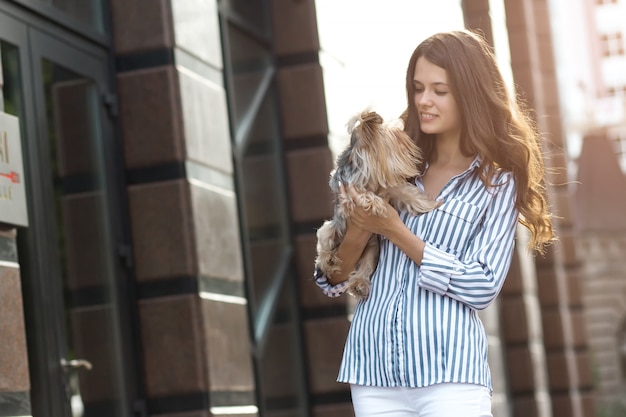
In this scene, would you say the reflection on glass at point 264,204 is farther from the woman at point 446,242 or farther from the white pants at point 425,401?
the white pants at point 425,401

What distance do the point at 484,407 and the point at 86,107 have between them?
9.96ft

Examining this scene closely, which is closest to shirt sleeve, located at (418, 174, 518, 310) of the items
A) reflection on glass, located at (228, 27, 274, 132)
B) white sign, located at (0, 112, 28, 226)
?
white sign, located at (0, 112, 28, 226)

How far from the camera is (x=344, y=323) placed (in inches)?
312

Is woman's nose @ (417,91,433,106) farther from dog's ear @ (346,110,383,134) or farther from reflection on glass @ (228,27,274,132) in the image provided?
reflection on glass @ (228,27,274,132)

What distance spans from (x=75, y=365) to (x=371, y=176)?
2.40 meters

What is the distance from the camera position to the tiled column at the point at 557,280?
14.2 m

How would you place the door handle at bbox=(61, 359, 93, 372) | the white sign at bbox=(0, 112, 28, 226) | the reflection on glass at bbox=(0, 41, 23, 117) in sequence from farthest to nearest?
the door handle at bbox=(61, 359, 93, 372), the reflection on glass at bbox=(0, 41, 23, 117), the white sign at bbox=(0, 112, 28, 226)

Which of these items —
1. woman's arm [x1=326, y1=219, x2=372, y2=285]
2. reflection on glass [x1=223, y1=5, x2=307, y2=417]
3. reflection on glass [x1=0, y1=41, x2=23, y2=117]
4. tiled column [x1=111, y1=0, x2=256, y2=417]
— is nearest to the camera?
woman's arm [x1=326, y1=219, x2=372, y2=285]

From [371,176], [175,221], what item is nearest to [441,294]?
[371,176]

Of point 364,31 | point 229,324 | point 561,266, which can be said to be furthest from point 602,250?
point 229,324

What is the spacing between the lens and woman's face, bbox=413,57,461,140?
12.6 ft

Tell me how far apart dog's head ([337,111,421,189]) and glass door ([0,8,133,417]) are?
2096mm

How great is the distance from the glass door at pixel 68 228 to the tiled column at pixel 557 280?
8.04m

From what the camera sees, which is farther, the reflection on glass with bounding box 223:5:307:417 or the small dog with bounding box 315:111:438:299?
the reflection on glass with bounding box 223:5:307:417
